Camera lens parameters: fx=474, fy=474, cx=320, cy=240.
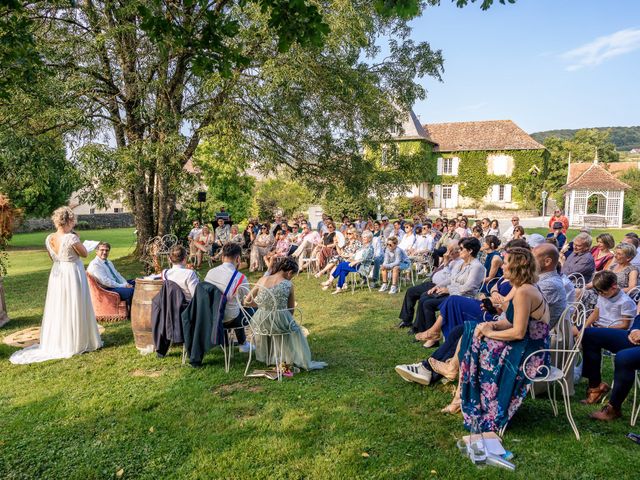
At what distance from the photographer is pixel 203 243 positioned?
1443 cm

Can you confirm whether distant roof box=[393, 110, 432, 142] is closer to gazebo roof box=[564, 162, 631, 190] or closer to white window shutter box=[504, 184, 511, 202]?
white window shutter box=[504, 184, 511, 202]

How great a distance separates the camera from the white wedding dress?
19.5 feet

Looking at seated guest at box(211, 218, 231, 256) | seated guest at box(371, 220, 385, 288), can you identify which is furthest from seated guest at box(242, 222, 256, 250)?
seated guest at box(371, 220, 385, 288)

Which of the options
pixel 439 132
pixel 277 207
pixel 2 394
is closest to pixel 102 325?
pixel 2 394

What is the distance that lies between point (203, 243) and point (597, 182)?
3251cm

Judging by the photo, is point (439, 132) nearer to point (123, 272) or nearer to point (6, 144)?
point (123, 272)

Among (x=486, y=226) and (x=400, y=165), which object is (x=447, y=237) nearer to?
(x=486, y=226)

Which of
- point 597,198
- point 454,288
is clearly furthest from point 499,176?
point 454,288

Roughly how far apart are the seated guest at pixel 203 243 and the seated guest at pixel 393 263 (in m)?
6.14

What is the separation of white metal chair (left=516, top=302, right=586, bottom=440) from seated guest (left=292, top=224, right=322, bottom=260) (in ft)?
28.1

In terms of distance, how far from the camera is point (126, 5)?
29.6 feet

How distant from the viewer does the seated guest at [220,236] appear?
14555mm

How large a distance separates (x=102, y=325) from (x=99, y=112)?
715cm

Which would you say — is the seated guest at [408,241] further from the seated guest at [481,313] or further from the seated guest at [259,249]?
the seated guest at [481,313]
